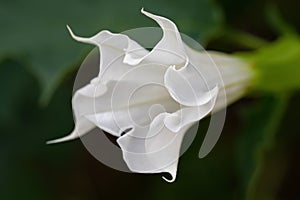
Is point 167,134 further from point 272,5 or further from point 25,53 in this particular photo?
point 272,5

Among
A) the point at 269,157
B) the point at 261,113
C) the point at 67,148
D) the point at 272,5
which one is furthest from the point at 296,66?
the point at 67,148

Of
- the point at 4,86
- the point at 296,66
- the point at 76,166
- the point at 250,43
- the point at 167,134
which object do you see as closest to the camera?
the point at 167,134

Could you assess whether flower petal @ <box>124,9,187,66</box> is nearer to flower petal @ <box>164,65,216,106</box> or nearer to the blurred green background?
flower petal @ <box>164,65,216,106</box>

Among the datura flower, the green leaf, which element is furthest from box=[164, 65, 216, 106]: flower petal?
the green leaf

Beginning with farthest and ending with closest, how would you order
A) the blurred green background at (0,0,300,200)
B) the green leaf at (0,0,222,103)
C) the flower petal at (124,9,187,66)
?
the blurred green background at (0,0,300,200)
the green leaf at (0,0,222,103)
the flower petal at (124,9,187,66)

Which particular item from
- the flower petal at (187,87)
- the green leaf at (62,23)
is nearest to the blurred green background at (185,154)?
the green leaf at (62,23)

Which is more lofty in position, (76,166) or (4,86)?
(4,86)
